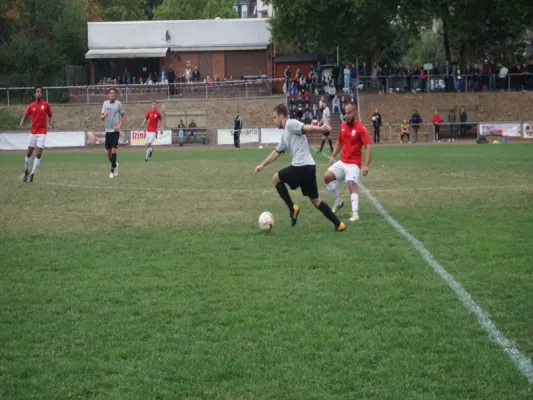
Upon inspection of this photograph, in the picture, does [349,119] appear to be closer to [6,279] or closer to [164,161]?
[6,279]

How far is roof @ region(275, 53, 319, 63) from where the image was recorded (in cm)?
6219

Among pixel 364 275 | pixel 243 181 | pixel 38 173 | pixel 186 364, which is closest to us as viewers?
pixel 186 364

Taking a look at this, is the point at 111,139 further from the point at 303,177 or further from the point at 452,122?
the point at 452,122

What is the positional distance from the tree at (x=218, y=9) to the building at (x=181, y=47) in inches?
956

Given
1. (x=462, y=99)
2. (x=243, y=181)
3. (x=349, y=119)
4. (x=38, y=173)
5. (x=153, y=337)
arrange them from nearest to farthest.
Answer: (x=153, y=337)
(x=349, y=119)
(x=243, y=181)
(x=38, y=173)
(x=462, y=99)

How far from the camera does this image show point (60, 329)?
24.1ft

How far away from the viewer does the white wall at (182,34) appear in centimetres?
5900

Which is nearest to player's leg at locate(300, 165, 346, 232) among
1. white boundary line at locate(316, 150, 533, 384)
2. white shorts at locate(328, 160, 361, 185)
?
white boundary line at locate(316, 150, 533, 384)

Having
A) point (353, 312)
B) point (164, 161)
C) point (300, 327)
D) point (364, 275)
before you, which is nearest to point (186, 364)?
point (300, 327)

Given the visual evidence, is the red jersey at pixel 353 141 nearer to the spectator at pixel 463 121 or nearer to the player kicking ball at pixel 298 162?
the player kicking ball at pixel 298 162

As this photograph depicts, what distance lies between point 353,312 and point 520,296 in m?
1.60

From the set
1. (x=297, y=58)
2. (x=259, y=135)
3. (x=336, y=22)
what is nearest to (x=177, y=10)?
(x=297, y=58)

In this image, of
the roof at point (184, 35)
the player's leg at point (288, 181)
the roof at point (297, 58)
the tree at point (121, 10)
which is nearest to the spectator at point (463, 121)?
the roof at point (184, 35)

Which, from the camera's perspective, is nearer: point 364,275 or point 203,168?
point 364,275
